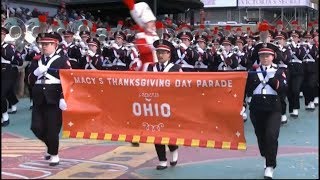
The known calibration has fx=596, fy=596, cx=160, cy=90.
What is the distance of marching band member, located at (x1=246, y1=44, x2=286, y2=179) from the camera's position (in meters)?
6.85

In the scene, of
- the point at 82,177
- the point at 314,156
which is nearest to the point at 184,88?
the point at 82,177

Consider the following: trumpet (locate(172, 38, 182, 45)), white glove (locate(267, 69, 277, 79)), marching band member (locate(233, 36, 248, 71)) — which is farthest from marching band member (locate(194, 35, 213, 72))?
white glove (locate(267, 69, 277, 79))

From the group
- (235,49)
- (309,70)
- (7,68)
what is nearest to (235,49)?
(235,49)

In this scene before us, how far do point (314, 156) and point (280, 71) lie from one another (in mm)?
1730

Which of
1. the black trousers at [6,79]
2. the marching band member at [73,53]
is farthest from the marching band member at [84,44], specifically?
the black trousers at [6,79]

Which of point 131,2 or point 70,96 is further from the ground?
point 131,2

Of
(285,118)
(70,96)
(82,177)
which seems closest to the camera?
(82,177)

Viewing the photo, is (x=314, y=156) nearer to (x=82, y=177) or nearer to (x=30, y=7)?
(x=82, y=177)

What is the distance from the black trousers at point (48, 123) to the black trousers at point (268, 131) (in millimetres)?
2491

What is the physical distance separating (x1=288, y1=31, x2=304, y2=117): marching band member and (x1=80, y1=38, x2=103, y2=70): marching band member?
13.7 feet

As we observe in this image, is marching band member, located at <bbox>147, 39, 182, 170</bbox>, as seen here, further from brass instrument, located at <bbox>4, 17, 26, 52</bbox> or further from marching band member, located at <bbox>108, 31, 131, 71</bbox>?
brass instrument, located at <bbox>4, 17, 26, 52</bbox>

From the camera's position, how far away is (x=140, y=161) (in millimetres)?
7902

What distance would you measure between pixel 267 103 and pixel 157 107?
4.31 feet

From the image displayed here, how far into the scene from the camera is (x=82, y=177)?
22.3ft
